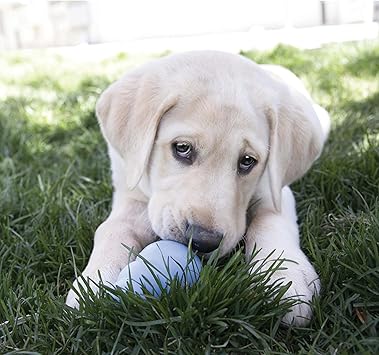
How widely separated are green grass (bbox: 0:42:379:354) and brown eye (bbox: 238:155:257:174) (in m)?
0.36

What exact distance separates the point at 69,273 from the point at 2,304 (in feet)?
1.45

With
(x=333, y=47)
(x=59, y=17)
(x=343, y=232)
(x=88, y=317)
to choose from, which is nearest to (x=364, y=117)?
(x=343, y=232)

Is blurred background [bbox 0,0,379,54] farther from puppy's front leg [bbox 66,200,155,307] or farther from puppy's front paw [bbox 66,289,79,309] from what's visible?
puppy's front paw [bbox 66,289,79,309]

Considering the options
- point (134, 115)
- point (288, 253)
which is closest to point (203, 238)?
point (288, 253)

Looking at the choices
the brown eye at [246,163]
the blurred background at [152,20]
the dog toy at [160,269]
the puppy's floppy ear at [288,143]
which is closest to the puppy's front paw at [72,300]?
the dog toy at [160,269]

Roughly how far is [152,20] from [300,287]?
9957mm

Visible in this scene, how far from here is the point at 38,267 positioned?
2.68 meters

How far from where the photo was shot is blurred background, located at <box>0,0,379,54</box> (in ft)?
34.9

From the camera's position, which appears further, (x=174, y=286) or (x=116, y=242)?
(x=116, y=242)

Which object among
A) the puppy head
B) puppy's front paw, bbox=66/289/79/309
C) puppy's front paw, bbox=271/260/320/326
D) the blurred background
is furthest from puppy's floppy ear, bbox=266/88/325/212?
the blurred background

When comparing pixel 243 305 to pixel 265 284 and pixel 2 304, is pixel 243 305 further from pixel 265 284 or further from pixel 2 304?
pixel 2 304

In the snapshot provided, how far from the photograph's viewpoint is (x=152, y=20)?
1157cm

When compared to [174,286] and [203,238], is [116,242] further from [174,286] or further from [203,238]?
[174,286]

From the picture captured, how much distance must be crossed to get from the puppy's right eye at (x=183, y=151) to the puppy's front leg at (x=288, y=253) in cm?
38
